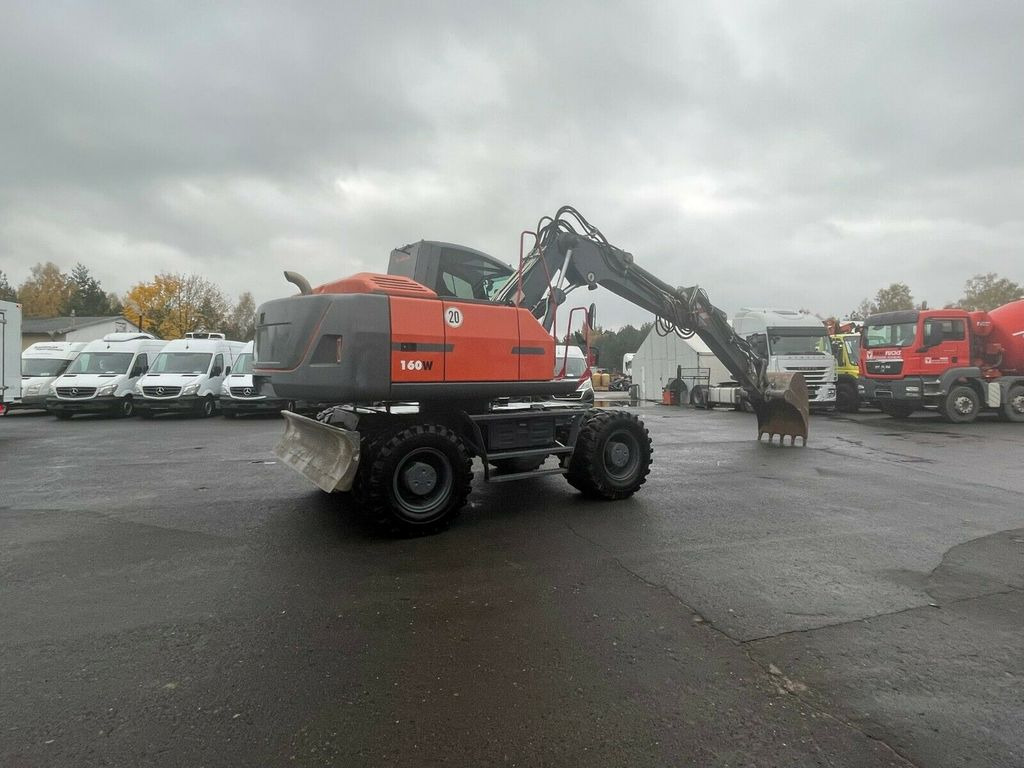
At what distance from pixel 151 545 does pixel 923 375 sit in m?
19.7

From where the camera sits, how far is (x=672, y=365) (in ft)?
94.4

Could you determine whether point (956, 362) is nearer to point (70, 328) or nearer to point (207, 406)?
point (207, 406)

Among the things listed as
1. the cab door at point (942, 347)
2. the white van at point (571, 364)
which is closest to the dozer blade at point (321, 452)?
the white van at point (571, 364)

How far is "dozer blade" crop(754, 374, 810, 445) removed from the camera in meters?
11.9

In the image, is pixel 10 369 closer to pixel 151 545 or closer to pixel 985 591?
pixel 151 545

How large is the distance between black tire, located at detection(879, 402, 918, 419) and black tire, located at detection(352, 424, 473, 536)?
56.9 ft

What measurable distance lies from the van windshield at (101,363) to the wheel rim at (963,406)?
26190mm

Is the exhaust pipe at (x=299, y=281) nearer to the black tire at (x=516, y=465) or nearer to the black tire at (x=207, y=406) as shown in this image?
the black tire at (x=516, y=465)

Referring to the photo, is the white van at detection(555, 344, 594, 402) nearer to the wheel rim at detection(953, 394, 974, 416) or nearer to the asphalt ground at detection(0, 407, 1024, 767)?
the asphalt ground at detection(0, 407, 1024, 767)

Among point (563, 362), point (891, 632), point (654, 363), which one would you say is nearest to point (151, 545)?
point (563, 362)

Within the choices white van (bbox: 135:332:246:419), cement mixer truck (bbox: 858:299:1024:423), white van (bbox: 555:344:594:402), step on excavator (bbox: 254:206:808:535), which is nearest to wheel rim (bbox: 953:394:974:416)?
cement mixer truck (bbox: 858:299:1024:423)

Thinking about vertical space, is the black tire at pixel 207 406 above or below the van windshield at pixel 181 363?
below

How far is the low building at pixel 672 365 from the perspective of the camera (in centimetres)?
2539

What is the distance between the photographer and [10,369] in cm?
1409
